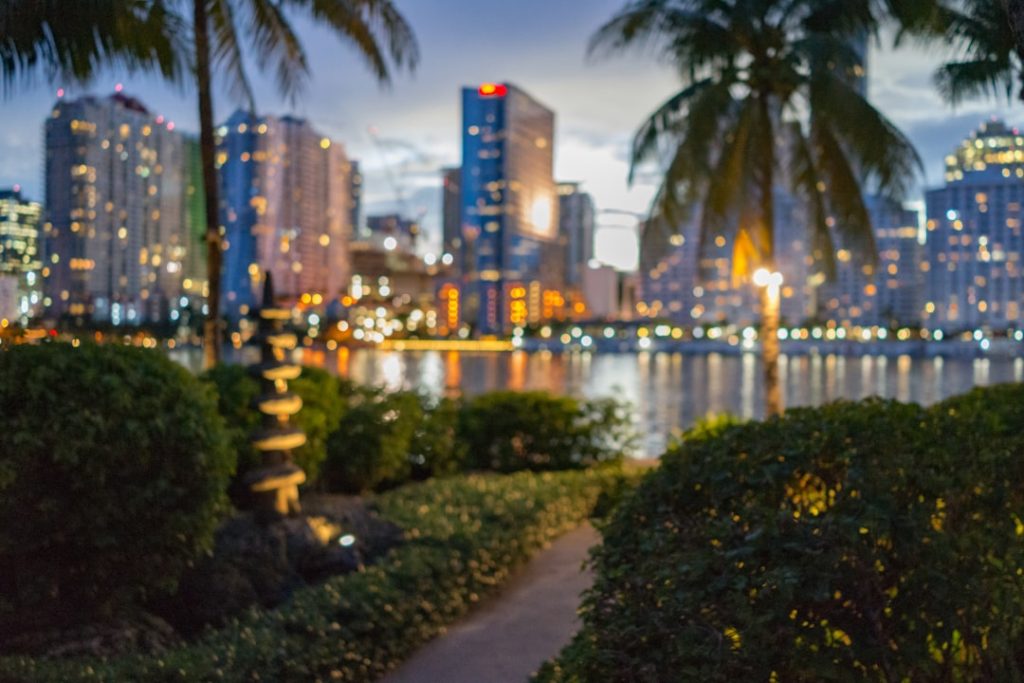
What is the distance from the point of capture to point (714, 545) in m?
3.56

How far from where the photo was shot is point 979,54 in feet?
33.1

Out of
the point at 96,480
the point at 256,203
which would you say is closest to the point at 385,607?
the point at 96,480

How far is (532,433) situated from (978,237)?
6782 centimetres

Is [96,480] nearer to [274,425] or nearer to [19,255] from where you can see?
[274,425]

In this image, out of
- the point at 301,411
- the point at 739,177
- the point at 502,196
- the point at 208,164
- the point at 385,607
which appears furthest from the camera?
the point at 502,196

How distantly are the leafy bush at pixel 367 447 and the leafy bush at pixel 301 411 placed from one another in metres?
0.16

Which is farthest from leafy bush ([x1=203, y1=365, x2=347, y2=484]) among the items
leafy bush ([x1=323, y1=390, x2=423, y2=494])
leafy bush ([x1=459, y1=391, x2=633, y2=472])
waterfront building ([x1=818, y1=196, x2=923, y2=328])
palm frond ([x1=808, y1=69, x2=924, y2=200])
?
waterfront building ([x1=818, y1=196, x2=923, y2=328])

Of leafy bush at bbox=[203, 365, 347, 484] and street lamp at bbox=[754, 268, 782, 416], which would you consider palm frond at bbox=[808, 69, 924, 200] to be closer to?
street lamp at bbox=[754, 268, 782, 416]

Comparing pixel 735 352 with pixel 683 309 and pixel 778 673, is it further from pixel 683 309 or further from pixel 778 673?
pixel 778 673

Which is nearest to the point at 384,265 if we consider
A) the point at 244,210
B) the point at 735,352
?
the point at 735,352

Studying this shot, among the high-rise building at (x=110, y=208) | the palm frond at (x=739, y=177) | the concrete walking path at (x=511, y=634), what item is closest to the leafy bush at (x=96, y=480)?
the concrete walking path at (x=511, y=634)

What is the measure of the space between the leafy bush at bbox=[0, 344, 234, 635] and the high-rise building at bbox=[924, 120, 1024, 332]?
14.7 meters

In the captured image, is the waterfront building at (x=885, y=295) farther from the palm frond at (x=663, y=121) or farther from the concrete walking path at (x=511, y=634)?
the concrete walking path at (x=511, y=634)

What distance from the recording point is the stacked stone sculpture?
7328mm
